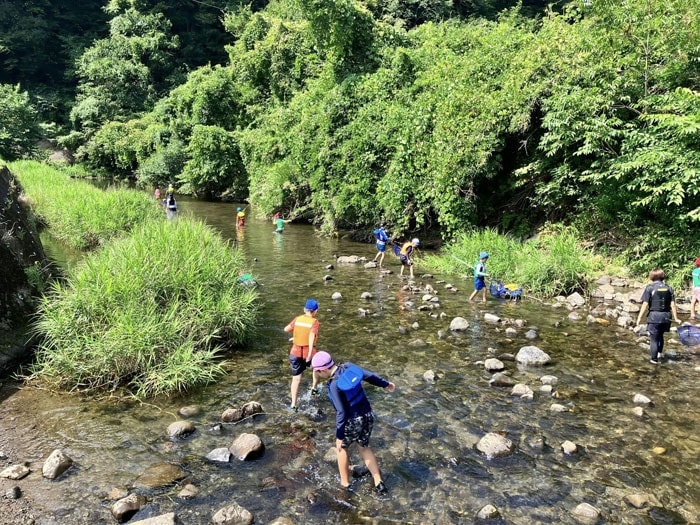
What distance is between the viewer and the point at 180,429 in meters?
6.44

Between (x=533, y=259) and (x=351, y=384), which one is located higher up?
(x=351, y=384)

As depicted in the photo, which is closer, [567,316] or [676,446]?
[676,446]

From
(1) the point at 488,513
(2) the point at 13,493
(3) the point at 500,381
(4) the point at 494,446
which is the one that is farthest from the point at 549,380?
(2) the point at 13,493

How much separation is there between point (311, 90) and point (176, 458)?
2488 cm

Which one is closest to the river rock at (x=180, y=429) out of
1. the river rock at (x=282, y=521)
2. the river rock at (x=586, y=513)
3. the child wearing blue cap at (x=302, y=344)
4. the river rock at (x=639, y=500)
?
the child wearing blue cap at (x=302, y=344)

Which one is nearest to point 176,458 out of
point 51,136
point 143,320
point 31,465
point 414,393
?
A: point 31,465

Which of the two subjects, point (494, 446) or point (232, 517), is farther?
point (494, 446)

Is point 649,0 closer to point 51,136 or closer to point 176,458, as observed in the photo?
point 176,458

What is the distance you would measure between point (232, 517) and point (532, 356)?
21.1 ft

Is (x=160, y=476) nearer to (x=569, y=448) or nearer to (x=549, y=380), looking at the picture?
(x=569, y=448)

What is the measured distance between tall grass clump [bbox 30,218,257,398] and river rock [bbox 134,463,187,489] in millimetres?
1891

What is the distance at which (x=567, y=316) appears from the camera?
11836mm

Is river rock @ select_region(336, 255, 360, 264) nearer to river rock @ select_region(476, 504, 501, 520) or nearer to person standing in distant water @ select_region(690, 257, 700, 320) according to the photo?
person standing in distant water @ select_region(690, 257, 700, 320)

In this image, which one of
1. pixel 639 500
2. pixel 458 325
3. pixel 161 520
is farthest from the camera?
pixel 458 325
